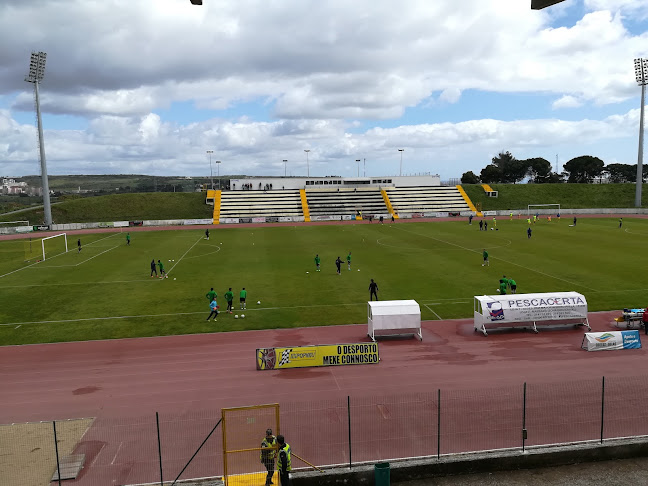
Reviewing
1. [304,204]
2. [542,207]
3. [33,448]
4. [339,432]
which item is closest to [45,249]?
[33,448]

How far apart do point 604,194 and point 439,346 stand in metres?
101

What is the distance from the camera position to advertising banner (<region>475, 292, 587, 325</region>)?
22172 millimetres

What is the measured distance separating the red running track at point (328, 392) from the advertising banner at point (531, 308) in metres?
0.78

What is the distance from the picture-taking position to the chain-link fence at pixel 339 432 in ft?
39.4

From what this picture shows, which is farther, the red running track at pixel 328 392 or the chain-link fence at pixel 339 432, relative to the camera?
the red running track at pixel 328 392

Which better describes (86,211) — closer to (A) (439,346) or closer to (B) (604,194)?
(A) (439,346)

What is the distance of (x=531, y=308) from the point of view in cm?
2234

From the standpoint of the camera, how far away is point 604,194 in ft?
340

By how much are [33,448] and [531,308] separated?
20133mm

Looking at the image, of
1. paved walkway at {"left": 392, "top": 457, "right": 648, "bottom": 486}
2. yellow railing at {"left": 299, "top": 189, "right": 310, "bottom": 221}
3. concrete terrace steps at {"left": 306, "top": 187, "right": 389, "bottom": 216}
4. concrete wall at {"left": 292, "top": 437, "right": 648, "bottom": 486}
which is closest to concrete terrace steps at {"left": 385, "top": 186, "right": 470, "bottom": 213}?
concrete terrace steps at {"left": 306, "top": 187, "right": 389, "bottom": 216}

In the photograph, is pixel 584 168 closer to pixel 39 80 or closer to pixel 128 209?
pixel 128 209

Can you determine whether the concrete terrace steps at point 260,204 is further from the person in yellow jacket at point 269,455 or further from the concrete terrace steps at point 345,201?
the person in yellow jacket at point 269,455

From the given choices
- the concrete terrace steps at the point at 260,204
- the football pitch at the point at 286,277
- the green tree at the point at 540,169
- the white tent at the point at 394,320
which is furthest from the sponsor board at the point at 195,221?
the green tree at the point at 540,169

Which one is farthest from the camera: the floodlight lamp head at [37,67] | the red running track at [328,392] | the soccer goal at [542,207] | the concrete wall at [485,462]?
the soccer goal at [542,207]
